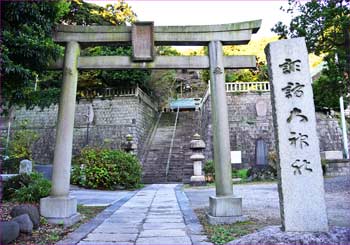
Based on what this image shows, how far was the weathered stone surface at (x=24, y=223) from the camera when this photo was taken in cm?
417

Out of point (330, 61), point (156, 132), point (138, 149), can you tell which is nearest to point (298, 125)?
point (330, 61)

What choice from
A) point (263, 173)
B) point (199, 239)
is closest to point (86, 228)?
point (199, 239)

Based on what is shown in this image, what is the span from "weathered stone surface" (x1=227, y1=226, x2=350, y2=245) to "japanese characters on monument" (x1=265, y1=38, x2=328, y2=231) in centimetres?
12

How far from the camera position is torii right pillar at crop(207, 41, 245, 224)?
5.28 metres

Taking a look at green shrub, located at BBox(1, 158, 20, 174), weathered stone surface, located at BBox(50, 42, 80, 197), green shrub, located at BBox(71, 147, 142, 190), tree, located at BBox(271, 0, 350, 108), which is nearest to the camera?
weathered stone surface, located at BBox(50, 42, 80, 197)

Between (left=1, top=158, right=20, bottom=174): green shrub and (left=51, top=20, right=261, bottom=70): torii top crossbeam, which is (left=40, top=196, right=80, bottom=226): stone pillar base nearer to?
(left=51, top=20, right=261, bottom=70): torii top crossbeam

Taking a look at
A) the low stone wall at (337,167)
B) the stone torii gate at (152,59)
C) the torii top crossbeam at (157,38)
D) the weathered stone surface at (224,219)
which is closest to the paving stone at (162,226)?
the weathered stone surface at (224,219)

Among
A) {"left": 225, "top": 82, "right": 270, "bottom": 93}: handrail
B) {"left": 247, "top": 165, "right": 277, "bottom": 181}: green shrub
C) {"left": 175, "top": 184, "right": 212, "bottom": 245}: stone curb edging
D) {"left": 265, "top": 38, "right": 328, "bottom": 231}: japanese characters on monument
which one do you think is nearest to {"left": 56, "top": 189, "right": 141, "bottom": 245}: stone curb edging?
{"left": 175, "top": 184, "right": 212, "bottom": 245}: stone curb edging

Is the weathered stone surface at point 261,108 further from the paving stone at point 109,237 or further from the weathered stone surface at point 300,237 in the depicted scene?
the paving stone at point 109,237

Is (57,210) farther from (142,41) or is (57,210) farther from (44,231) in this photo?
(142,41)

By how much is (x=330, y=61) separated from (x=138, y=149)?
11.6 meters

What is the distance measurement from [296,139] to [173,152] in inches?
573

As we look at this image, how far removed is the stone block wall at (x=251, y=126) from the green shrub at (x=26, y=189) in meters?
12.8

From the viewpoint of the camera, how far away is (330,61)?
417 inches
